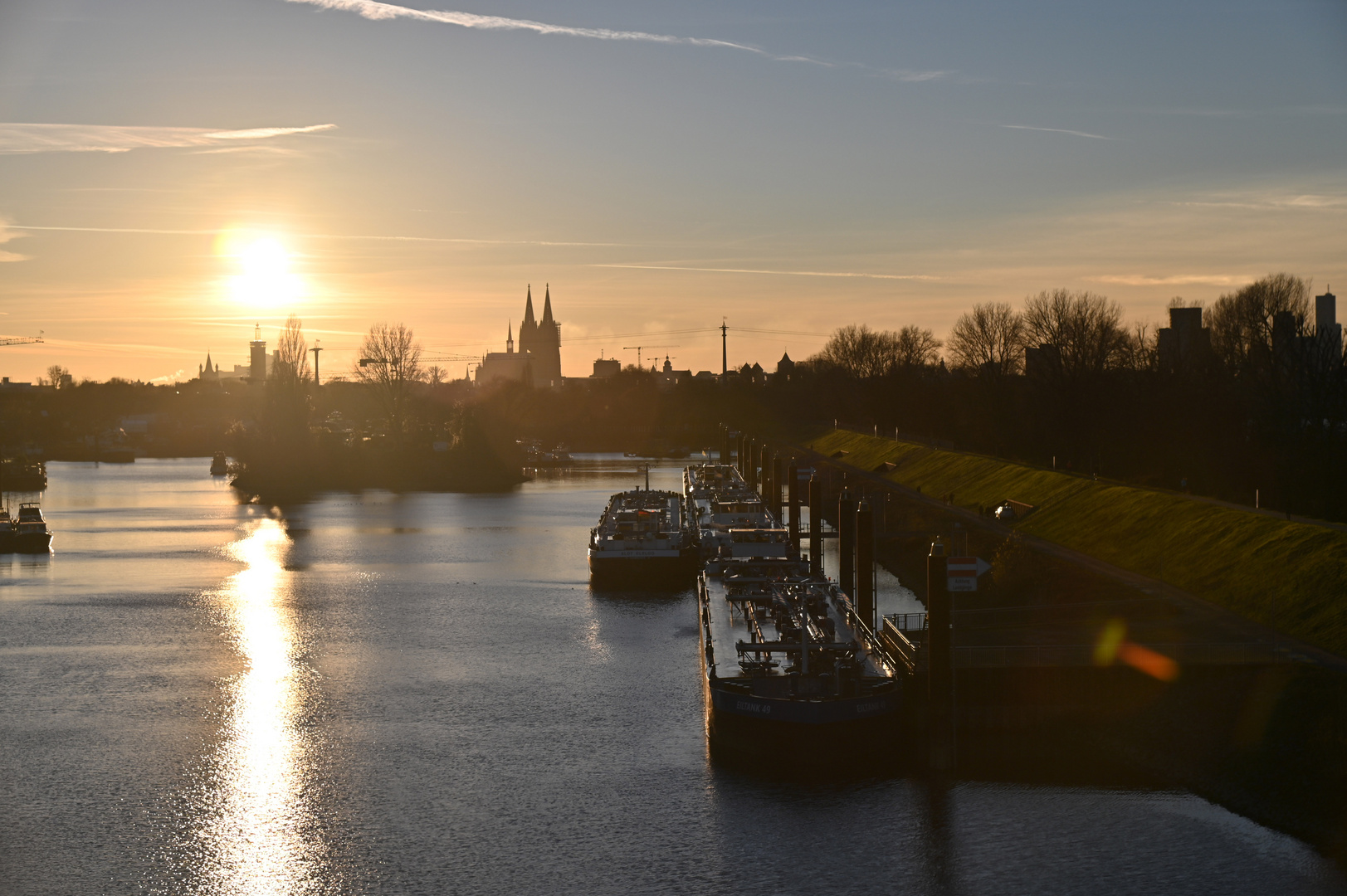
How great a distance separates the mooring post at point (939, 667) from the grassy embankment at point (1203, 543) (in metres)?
9.45

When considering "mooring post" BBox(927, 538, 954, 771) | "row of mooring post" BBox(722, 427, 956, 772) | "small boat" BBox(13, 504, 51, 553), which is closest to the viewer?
"mooring post" BBox(927, 538, 954, 771)

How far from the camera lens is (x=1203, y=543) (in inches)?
1694

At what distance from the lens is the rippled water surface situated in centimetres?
2388

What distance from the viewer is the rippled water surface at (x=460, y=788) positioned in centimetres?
2388

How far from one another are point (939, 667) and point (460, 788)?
39.5ft

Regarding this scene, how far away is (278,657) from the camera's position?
145 feet

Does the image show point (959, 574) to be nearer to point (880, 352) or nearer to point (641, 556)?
point (641, 556)

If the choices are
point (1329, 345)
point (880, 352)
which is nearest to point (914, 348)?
point (880, 352)

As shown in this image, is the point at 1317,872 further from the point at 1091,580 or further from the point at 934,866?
the point at 1091,580

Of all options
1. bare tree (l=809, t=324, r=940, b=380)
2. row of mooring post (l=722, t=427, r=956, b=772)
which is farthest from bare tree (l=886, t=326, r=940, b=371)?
row of mooring post (l=722, t=427, r=956, b=772)

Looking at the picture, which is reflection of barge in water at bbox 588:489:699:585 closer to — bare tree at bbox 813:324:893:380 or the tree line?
the tree line

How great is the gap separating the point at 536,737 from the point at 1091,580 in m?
21.5

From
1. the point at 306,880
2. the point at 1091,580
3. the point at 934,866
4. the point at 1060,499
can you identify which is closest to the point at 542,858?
the point at 306,880

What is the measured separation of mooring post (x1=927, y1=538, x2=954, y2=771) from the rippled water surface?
1471mm
